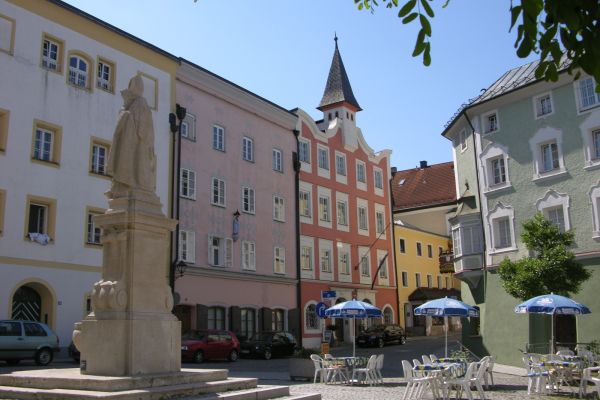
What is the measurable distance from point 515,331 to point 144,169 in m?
20.6

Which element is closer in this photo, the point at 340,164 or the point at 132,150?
the point at 132,150

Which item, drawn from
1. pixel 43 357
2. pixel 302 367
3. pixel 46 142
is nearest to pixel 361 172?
pixel 46 142

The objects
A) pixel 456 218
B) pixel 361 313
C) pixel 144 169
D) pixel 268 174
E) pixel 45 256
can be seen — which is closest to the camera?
pixel 144 169

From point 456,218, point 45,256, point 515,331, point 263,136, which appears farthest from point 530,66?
point 45,256

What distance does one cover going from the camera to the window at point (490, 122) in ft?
98.1

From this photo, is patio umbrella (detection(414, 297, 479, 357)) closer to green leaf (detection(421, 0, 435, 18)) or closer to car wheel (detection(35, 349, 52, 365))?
car wheel (detection(35, 349, 52, 365))

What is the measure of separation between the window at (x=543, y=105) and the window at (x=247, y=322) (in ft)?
59.0

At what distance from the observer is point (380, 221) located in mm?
49438

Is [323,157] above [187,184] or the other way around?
above

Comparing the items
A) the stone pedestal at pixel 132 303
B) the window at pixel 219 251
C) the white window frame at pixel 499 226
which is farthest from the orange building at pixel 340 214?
the stone pedestal at pixel 132 303

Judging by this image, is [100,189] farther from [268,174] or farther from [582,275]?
[582,275]

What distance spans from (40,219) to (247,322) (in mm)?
13879

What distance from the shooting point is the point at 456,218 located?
102 feet

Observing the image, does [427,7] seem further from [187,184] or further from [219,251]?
[219,251]
